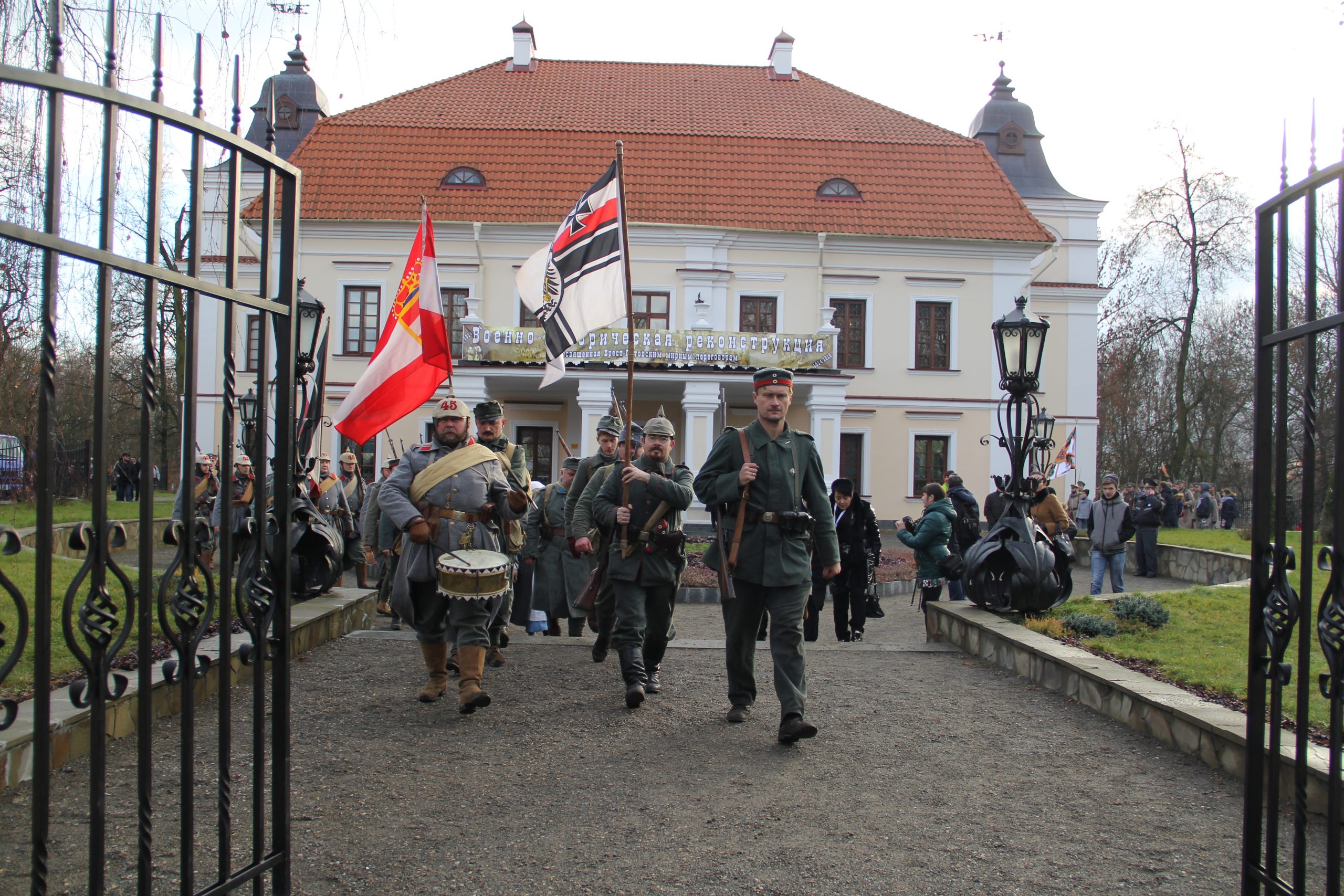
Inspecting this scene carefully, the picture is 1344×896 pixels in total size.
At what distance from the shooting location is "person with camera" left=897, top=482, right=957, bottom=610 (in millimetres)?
11094

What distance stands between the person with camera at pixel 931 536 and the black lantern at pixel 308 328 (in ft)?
19.4

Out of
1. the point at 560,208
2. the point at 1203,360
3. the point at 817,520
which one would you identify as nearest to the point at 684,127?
the point at 560,208

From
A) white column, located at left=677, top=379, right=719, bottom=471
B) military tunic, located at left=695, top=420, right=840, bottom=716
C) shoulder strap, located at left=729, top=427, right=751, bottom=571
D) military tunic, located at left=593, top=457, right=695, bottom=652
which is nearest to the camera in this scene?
military tunic, located at left=695, top=420, right=840, bottom=716

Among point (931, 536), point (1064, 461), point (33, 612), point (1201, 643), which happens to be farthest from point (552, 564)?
point (1064, 461)

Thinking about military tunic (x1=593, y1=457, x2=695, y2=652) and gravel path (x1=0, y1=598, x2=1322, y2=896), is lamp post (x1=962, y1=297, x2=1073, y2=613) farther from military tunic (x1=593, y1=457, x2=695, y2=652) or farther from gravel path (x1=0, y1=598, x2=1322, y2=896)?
military tunic (x1=593, y1=457, x2=695, y2=652)

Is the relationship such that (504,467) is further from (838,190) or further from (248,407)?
(838,190)

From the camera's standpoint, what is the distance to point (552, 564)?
9.95 meters

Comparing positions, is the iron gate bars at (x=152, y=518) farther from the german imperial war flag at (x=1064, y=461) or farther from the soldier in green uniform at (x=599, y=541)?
the german imperial war flag at (x=1064, y=461)

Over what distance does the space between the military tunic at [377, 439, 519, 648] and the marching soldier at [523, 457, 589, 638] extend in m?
3.06

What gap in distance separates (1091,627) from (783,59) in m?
33.3

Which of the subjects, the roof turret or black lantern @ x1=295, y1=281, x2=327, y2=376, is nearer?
black lantern @ x1=295, y1=281, x2=327, y2=376

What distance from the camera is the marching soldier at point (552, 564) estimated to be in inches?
389

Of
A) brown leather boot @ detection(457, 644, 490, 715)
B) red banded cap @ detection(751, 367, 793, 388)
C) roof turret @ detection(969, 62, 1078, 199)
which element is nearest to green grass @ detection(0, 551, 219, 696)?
brown leather boot @ detection(457, 644, 490, 715)

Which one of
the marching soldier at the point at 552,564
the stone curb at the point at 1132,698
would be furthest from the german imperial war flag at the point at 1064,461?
the marching soldier at the point at 552,564
